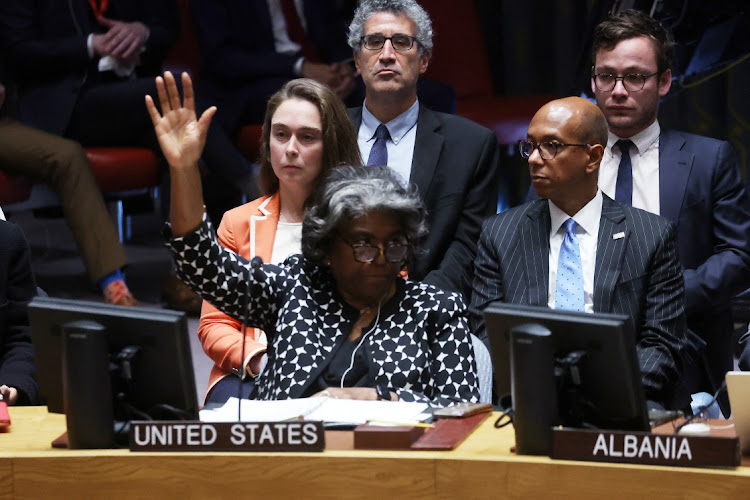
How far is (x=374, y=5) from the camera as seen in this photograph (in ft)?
12.3

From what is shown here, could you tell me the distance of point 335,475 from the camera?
6.91ft

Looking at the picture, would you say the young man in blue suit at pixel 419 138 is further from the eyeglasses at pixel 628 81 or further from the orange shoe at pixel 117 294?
the orange shoe at pixel 117 294

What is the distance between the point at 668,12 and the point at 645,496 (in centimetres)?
311

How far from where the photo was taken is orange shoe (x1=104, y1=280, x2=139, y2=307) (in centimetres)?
468

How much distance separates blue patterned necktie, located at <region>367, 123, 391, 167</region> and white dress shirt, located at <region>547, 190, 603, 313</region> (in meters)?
0.73

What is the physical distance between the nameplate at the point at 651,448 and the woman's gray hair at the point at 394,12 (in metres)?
1.92

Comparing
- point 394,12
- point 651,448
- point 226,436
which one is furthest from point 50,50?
point 651,448

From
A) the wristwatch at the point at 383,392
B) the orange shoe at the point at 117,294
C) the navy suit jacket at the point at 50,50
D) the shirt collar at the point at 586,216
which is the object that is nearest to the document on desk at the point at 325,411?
the wristwatch at the point at 383,392

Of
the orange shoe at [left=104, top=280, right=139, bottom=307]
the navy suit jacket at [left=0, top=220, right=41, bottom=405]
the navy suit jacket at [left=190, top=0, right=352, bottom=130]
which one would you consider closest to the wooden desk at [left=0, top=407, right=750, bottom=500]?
the navy suit jacket at [left=0, top=220, right=41, bottom=405]

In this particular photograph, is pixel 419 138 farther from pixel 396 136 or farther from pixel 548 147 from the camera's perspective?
pixel 548 147

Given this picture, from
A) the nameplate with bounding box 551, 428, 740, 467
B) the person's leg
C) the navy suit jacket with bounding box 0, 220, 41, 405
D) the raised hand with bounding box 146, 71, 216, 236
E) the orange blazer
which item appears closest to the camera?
the nameplate with bounding box 551, 428, 740, 467

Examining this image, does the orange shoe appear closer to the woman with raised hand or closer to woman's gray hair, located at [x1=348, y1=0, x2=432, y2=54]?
woman's gray hair, located at [x1=348, y1=0, x2=432, y2=54]

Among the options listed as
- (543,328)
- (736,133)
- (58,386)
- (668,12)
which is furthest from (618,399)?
(736,133)

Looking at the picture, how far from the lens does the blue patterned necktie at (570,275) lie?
3055 mm
